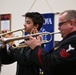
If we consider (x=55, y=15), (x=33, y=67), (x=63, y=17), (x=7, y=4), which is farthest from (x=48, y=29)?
(x=63, y=17)

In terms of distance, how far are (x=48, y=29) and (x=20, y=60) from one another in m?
1.46

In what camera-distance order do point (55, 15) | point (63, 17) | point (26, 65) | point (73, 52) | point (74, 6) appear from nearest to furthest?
1. point (73, 52)
2. point (63, 17)
3. point (26, 65)
4. point (74, 6)
5. point (55, 15)

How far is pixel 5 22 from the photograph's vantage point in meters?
3.97

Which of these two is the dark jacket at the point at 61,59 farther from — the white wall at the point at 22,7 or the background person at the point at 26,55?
the white wall at the point at 22,7

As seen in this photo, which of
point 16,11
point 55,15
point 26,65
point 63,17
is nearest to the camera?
point 63,17

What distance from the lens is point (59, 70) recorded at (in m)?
1.41

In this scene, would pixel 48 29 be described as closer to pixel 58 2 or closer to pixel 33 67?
pixel 58 2

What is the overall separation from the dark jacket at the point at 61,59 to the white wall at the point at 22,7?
1.78m

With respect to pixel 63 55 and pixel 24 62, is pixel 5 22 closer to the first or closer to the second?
pixel 24 62

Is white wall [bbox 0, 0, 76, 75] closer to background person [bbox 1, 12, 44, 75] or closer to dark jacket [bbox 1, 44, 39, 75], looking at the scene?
background person [bbox 1, 12, 44, 75]

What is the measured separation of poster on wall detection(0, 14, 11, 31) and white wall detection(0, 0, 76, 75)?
0.07 metres

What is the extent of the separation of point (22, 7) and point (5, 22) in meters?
0.47

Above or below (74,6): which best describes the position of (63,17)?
below

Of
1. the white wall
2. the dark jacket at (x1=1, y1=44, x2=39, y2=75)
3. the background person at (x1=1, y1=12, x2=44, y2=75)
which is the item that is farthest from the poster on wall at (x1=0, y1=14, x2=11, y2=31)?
the dark jacket at (x1=1, y1=44, x2=39, y2=75)
